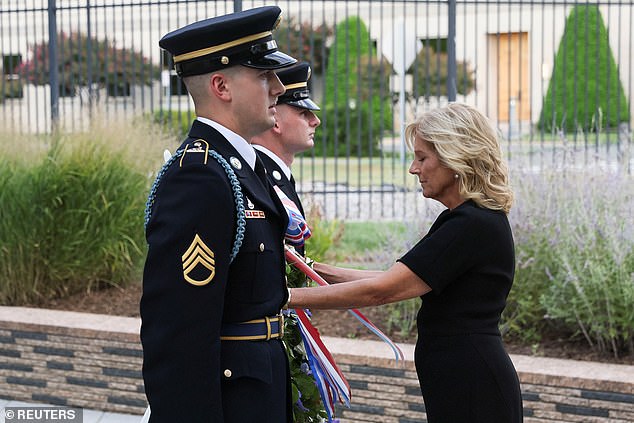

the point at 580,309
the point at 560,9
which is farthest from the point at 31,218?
the point at 560,9

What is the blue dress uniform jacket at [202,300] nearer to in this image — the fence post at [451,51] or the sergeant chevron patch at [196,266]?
the sergeant chevron patch at [196,266]

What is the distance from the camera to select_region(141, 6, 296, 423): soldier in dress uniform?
7.70 ft

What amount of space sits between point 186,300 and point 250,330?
24cm

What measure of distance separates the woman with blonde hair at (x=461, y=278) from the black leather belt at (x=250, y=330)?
523 mm

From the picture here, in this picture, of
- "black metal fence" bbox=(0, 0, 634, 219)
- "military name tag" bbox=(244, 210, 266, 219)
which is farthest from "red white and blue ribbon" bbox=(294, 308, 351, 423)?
"black metal fence" bbox=(0, 0, 634, 219)

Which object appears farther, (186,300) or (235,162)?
(235,162)

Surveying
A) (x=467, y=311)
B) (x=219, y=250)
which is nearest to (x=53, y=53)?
(x=467, y=311)

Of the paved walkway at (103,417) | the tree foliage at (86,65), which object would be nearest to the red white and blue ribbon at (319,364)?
the paved walkway at (103,417)

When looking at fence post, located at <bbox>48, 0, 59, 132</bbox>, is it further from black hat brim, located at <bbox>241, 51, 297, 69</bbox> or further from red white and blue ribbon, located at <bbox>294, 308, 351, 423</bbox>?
black hat brim, located at <bbox>241, 51, 297, 69</bbox>

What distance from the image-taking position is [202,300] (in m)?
2.34

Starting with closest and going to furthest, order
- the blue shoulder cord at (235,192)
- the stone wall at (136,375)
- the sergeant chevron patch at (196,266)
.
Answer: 1. the sergeant chevron patch at (196,266)
2. the blue shoulder cord at (235,192)
3. the stone wall at (136,375)

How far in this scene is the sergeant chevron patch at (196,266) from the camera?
233 cm

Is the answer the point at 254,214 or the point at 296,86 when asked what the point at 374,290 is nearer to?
the point at 254,214

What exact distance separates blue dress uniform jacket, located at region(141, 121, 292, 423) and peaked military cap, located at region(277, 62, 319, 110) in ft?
4.18
